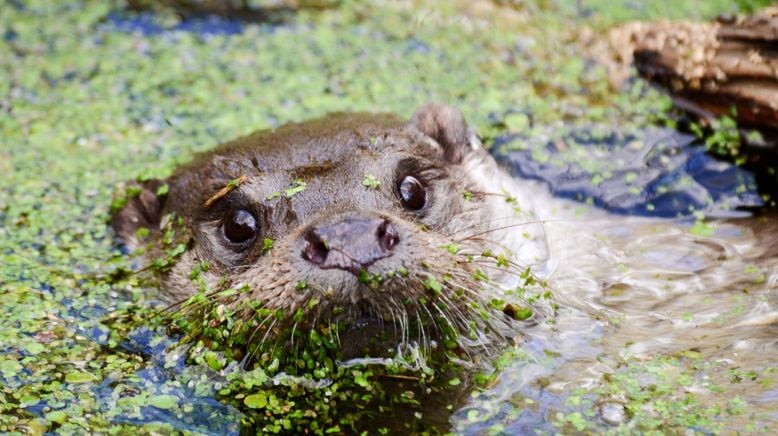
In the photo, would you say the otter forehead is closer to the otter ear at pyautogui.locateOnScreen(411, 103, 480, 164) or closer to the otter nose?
the otter ear at pyautogui.locateOnScreen(411, 103, 480, 164)

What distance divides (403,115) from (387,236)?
313 centimetres

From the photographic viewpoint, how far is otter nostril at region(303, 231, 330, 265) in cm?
372

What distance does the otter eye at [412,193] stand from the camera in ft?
15.0

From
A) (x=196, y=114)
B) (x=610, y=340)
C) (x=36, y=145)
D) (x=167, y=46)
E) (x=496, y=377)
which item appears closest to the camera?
(x=496, y=377)

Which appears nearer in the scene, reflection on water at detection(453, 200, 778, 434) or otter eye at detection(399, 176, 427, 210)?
reflection on water at detection(453, 200, 778, 434)

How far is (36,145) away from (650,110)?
4075 millimetres

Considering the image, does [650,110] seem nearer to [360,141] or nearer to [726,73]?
[726,73]

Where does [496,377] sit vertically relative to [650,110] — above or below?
below

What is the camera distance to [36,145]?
6.57 m

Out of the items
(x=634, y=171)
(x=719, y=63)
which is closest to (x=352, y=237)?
(x=634, y=171)

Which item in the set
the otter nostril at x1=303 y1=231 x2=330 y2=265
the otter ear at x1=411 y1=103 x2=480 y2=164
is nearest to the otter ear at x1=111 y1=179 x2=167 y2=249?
the otter ear at x1=411 y1=103 x2=480 y2=164

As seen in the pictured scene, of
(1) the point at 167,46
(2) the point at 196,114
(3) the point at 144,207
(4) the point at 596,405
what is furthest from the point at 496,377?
(1) the point at 167,46

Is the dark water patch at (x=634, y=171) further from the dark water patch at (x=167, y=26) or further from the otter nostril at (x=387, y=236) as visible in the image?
the dark water patch at (x=167, y=26)

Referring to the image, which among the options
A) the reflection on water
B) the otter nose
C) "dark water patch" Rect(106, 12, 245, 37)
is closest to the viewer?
the otter nose
